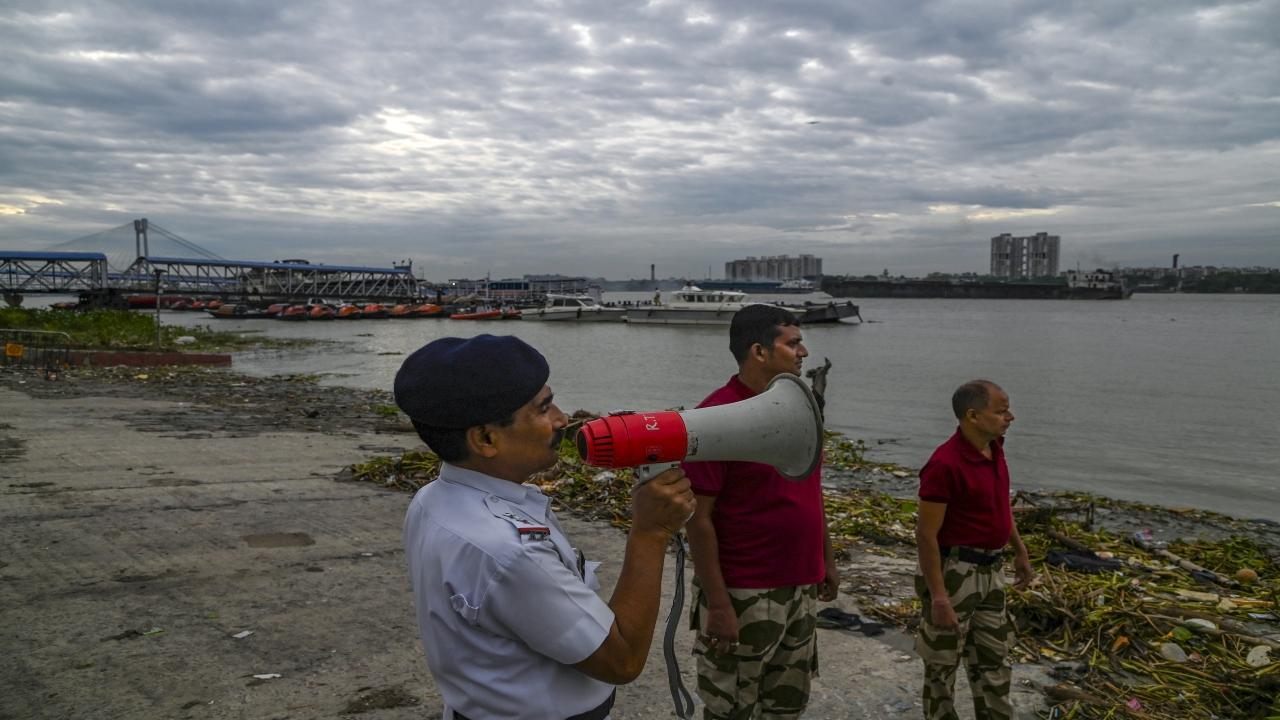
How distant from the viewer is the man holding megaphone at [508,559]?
1423 mm

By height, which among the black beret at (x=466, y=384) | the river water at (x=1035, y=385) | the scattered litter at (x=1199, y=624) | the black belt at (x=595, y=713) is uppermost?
the black beret at (x=466, y=384)

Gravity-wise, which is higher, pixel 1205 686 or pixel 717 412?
pixel 717 412

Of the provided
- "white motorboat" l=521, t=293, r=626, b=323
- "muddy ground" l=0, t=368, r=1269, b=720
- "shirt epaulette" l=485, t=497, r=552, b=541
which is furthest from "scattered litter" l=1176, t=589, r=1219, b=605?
"white motorboat" l=521, t=293, r=626, b=323

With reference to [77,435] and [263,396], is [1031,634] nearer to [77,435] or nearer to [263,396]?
[77,435]

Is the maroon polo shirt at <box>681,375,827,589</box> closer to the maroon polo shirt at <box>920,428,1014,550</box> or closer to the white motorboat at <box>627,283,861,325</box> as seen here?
the maroon polo shirt at <box>920,428,1014,550</box>

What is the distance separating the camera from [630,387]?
82.8 ft

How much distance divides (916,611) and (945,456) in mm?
1609

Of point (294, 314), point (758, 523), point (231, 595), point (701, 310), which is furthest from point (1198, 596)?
point (294, 314)

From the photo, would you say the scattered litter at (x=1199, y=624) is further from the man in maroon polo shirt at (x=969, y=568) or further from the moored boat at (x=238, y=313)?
the moored boat at (x=238, y=313)

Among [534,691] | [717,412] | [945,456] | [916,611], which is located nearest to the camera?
[534,691]

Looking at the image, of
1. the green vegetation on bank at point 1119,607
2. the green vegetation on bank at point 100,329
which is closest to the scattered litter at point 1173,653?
the green vegetation on bank at point 1119,607

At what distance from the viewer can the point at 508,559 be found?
1403 millimetres

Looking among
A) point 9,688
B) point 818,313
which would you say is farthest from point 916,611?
point 818,313

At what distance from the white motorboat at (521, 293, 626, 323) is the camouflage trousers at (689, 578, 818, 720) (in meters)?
60.3
